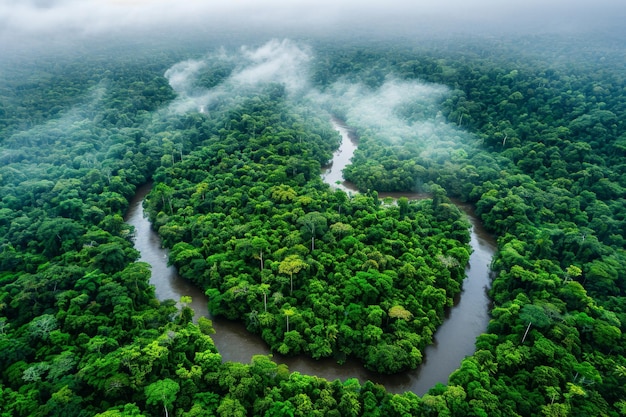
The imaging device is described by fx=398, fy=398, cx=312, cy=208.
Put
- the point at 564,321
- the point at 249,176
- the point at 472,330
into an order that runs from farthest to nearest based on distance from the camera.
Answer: the point at 249,176 < the point at 472,330 < the point at 564,321

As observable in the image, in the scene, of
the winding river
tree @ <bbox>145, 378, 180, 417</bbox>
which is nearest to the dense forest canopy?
tree @ <bbox>145, 378, 180, 417</bbox>

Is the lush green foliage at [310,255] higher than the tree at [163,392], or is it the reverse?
the tree at [163,392]

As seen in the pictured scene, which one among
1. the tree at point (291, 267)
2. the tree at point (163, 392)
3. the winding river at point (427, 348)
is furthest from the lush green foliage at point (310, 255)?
the tree at point (163, 392)

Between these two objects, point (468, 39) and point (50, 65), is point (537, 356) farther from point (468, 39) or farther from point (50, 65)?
point (50, 65)

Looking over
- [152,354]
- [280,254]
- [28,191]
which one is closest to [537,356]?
[280,254]

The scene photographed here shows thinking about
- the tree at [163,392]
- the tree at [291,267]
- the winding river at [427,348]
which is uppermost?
the tree at [163,392]

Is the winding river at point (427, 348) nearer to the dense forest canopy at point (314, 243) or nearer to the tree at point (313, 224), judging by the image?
the dense forest canopy at point (314, 243)
